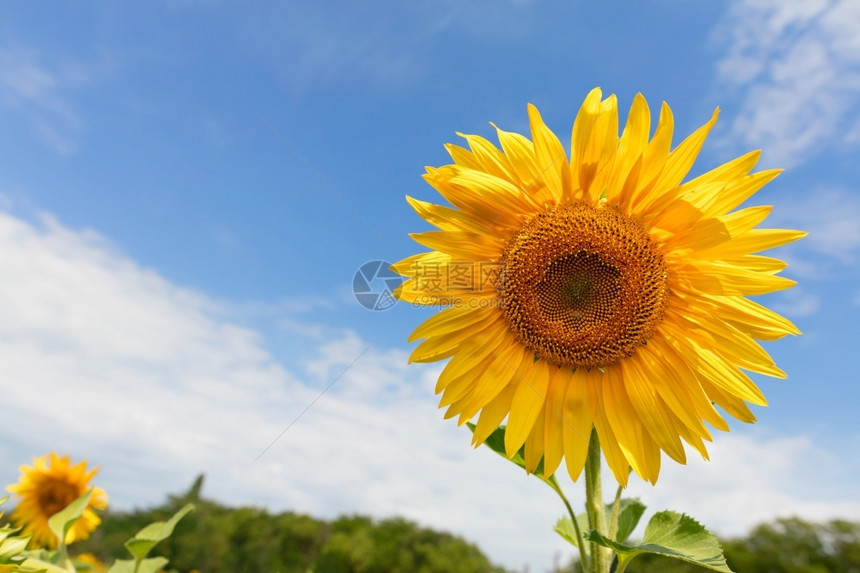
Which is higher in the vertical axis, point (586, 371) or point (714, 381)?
point (586, 371)

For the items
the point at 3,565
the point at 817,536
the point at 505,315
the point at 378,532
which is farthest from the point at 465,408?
the point at 378,532

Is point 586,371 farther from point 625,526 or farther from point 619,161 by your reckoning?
point 619,161

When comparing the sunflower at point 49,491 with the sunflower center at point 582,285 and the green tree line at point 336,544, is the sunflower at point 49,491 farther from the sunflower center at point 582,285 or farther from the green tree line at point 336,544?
the green tree line at point 336,544

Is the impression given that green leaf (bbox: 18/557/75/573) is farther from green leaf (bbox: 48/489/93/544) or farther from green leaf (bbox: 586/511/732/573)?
green leaf (bbox: 586/511/732/573)

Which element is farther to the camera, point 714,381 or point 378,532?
point 378,532

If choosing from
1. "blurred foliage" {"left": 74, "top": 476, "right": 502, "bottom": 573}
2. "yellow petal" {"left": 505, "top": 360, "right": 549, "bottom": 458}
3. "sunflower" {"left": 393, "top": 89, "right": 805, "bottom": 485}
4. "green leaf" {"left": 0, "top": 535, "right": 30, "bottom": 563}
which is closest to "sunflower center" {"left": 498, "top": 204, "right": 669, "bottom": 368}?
"sunflower" {"left": 393, "top": 89, "right": 805, "bottom": 485}

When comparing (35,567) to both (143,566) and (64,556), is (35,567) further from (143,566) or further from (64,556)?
(143,566)
